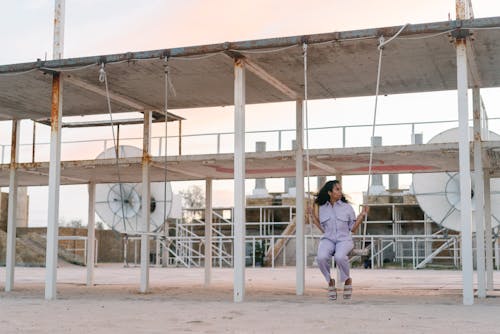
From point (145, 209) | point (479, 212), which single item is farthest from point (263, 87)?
point (479, 212)

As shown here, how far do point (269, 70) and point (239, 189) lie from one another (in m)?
2.50

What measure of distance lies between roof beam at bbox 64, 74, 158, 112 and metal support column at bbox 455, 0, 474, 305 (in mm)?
7211

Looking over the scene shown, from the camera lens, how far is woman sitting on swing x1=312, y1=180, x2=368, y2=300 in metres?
11.3

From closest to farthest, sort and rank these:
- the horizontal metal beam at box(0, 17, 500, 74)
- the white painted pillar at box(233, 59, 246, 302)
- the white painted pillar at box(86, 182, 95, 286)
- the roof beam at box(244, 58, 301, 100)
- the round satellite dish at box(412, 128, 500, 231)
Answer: the horizontal metal beam at box(0, 17, 500, 74), the white painted pillar at box(233, 59, 246, 302), the roof beam at box(244, 58, 301, 100), the white painted pillar at box(86, 182, 95, 286), the round satellite dish at box(412, 128, 500, 231)

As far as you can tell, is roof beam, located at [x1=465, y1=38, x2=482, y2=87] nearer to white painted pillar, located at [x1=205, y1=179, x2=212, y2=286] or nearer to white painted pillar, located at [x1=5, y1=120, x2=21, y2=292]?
white painted pillar, located at [x1=205, y1=179, x2=212, y2=286]

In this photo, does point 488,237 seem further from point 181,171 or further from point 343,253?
point 181,171

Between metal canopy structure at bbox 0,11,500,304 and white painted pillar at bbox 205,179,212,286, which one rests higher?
metal canopy structure at bbox 0,11,500,304

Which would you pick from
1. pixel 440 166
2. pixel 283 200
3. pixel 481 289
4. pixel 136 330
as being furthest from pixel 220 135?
pixel 283 200

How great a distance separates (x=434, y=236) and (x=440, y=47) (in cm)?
2591

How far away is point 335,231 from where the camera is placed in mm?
11461

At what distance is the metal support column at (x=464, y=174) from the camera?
10688 millimetres

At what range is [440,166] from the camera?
16.6 meters

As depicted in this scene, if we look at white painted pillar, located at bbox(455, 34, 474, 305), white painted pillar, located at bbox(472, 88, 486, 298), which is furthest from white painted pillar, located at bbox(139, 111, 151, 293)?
white painted pillar, located at bbox(455, 34, 474, 305)

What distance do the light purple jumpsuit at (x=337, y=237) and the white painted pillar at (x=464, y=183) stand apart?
172 centimetres
